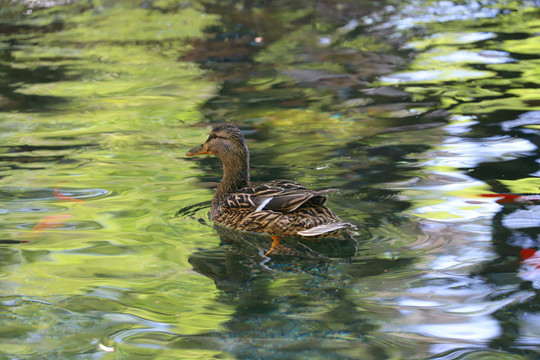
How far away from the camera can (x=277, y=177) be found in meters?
7.39

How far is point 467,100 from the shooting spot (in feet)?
31.4

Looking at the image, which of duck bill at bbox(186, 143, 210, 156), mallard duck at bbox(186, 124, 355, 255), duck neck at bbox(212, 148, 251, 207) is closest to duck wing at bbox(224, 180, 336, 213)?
mallard duck at bbox(186, 124, 355, 255)

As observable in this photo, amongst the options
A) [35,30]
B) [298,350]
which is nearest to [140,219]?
[298,350]

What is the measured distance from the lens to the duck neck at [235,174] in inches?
267

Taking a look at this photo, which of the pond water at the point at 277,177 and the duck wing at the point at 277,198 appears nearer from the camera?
the pond water at the point at 277,177

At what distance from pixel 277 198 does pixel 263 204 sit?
17 centimetres

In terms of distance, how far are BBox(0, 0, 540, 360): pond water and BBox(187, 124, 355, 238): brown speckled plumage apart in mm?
180

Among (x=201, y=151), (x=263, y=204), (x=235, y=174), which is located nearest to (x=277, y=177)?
(x=235, y=174)

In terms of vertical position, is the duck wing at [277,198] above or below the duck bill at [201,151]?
below

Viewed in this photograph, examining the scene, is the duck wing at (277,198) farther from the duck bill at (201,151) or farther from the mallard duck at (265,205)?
the duck bill at (201,151)

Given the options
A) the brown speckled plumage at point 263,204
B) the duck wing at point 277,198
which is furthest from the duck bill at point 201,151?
the duck wing at point 277,198

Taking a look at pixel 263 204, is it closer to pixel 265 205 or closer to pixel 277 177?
pixel 265 205

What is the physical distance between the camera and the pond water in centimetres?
445

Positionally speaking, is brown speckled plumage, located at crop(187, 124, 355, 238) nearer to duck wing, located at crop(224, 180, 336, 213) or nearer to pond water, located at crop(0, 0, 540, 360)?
duck wing, located at crop(224, 180, 336, 213)
